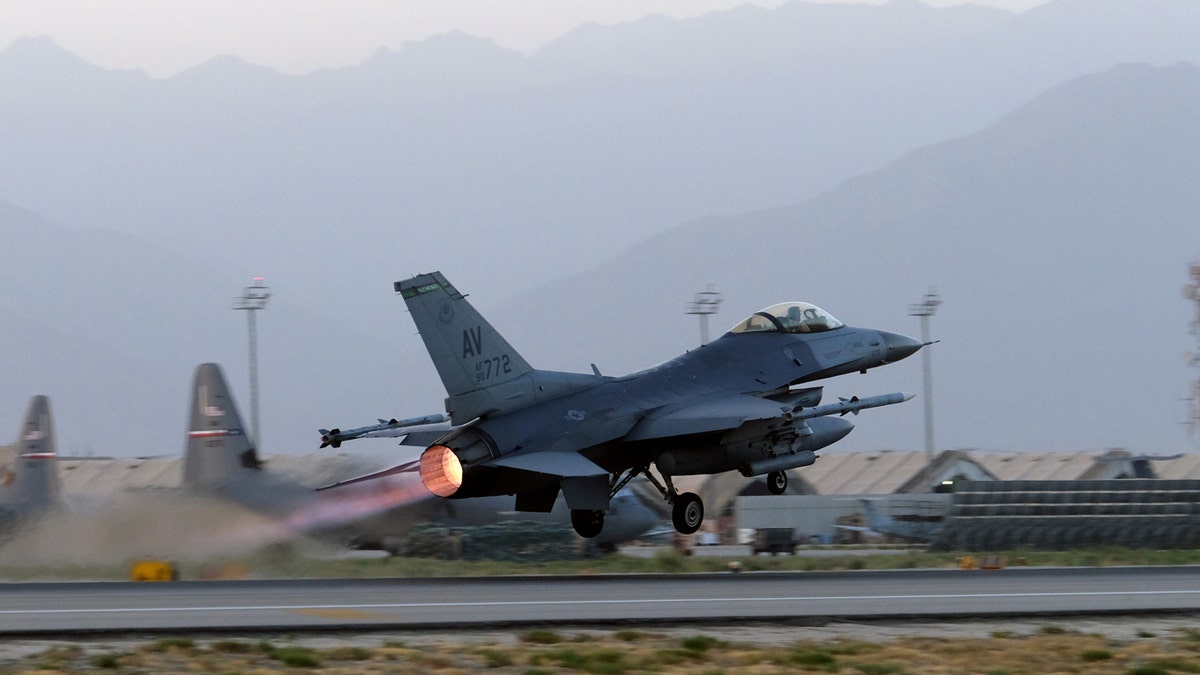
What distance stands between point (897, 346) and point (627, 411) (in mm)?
6728

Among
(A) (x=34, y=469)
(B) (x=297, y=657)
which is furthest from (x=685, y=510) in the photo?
(B) (x=297, y=657)

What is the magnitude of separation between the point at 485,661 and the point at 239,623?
4286mm

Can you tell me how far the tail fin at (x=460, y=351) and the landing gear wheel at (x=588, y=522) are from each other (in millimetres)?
2694

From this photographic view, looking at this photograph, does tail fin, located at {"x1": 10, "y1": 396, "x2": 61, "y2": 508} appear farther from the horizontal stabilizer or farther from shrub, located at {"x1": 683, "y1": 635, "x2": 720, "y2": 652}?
shrub, located at {"x1": 683, "y1": 635, "x2": 720, "y2": 652}

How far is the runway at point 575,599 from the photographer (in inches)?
709

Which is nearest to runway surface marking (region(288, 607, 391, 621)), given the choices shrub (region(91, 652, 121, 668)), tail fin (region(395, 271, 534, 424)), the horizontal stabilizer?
shrub (region(91, 652, 121, 668))

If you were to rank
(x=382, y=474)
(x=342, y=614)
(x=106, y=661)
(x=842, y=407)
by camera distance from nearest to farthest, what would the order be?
1. (x=106, y=661)
2. (x=342, y=614)
3. (x=842, y=407)
4. (x=382, y=474)

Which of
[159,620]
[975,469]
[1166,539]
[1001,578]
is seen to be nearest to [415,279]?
[159,620]

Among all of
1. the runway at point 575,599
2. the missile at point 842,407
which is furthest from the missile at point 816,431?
the runway at point 575,599

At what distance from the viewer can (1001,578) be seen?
24.5 metres

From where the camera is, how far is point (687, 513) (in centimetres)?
2703

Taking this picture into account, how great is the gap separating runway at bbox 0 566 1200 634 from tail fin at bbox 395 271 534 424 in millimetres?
3022

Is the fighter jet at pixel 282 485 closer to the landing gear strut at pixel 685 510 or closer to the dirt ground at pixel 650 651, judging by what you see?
the landing gear strut at pixel 685 510

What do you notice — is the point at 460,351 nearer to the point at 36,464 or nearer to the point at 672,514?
the point at 672,514
